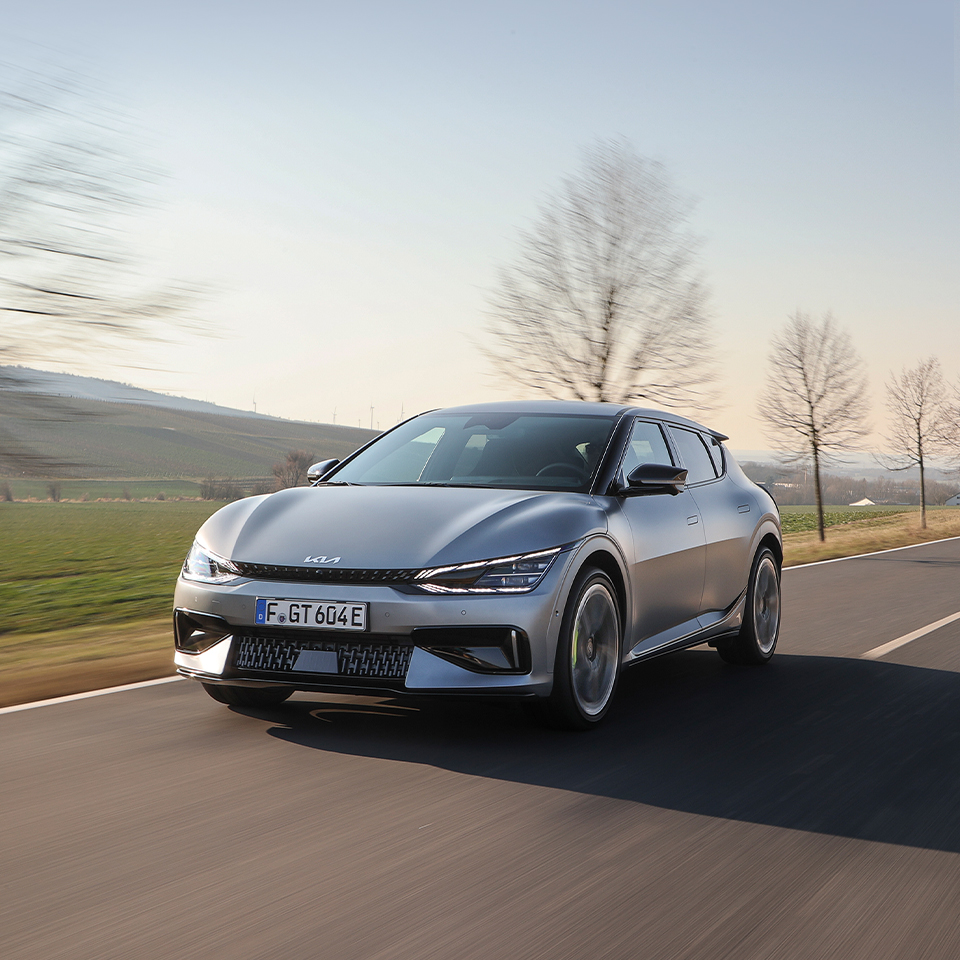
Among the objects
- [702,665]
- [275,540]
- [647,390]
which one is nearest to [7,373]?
[275,540]

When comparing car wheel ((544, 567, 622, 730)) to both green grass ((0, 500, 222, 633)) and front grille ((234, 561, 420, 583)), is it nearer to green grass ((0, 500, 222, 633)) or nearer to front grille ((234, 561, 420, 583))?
front grille ((234, 561, 420, 583))

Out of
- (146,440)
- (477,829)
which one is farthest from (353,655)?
(146,440)

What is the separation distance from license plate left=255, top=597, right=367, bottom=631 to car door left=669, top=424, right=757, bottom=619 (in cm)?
277

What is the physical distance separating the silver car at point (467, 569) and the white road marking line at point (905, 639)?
2085 mm

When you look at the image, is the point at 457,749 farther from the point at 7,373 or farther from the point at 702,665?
the point at 7,373

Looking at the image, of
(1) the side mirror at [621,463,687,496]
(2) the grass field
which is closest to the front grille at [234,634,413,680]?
(1) the side mirror at [621,463,687,496]

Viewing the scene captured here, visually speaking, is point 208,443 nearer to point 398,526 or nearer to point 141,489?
point 141,489

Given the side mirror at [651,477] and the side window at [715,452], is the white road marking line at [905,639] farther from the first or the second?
the side mirror at [651,477]

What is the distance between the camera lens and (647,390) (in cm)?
2073

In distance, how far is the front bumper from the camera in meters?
5.04

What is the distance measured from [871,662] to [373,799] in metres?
4.95

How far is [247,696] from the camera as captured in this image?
6129mm

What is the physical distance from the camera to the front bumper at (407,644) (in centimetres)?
504

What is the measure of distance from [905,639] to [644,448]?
3.86 metres
